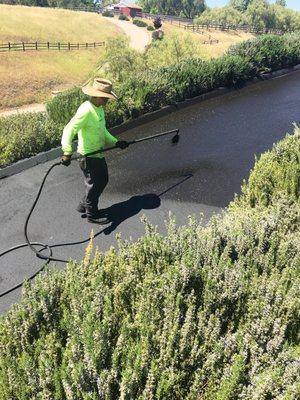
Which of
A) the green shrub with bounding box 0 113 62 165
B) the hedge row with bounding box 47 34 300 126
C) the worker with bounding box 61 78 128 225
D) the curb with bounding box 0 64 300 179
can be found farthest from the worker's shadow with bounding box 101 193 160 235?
the hedge row with bounding box 47 34 300 126

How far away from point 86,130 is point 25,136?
322 centimetres

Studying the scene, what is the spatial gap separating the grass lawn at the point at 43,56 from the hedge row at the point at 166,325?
22635 mm

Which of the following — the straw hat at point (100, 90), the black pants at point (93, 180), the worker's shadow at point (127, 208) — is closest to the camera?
the straw hat at point (100, 90)

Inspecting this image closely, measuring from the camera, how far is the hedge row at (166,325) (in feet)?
11.8

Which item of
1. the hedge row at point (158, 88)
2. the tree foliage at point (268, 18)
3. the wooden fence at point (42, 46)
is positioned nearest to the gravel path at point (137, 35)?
the wooden fence at point (42, 46)

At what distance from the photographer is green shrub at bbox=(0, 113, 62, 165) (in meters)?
10.3

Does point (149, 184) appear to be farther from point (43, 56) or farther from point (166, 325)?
point (43, 56)

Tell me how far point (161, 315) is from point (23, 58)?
47987 mm

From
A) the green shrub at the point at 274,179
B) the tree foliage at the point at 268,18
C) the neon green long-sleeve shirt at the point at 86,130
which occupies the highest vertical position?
the tree foliage at the point at 268,18

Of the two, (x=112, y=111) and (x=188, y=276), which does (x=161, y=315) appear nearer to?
(x=188, y=276)

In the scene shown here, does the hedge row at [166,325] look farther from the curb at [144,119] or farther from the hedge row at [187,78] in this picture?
the hedge row at [187,78]

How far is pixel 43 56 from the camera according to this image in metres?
50.9

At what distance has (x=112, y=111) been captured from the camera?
12.9 m

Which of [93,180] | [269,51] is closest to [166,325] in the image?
[93,180]
